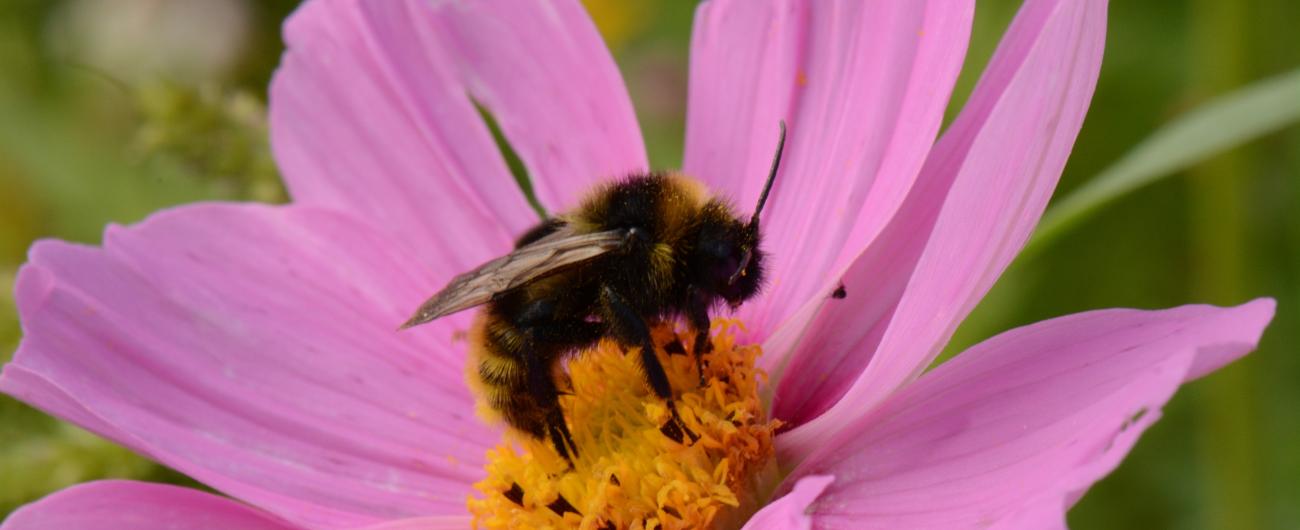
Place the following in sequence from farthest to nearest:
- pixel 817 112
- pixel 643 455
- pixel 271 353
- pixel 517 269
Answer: pixel 271 353 → pixel 817 112 → pixel 643 455 → pixel 517 269

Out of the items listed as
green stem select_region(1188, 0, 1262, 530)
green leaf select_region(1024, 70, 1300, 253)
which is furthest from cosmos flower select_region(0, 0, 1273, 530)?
green stem select_region(1188, 0, 1262, 530)

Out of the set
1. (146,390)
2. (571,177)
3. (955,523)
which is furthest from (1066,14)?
(146,390)

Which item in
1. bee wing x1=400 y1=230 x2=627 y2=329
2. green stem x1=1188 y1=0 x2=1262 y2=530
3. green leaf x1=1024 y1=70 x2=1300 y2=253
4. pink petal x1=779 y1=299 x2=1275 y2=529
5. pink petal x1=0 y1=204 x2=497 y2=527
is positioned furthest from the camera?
green stem x1=1188 y1=0 x2=1262 y2=530

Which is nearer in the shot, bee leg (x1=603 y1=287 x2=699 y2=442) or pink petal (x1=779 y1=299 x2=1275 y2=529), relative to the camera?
pink petal (x1=779 y1=299 x2=1275 y2=529)

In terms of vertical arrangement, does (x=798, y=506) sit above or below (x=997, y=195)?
below

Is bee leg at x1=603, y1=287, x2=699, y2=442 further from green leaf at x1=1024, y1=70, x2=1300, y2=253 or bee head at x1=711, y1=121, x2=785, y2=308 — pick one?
green leaf at x1=1024, y1=70, x2=1300, y2=253

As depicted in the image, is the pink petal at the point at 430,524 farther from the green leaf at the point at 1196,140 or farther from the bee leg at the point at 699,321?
the green leaf at the point at 1196,140

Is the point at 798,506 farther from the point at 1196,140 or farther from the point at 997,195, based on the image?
the point at 1196,140

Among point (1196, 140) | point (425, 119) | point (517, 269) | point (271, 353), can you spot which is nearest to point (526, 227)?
point (425, 119)
